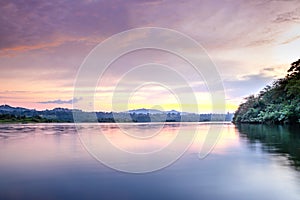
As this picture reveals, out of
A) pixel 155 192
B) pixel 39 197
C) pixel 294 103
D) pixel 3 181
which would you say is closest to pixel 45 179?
pixel 3 181

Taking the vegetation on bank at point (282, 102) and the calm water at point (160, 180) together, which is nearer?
the calm water at point (160, 180)

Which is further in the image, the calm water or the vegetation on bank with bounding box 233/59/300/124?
the vegetation on bank with bounding box 233/59/300/124

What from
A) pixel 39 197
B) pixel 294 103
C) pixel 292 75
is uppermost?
pixel 292 75

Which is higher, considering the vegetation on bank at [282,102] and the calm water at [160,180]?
the vegetation on bank at [282,102]

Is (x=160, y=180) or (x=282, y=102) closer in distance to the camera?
(x=160, y=180)

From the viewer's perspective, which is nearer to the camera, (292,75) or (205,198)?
(205,198)

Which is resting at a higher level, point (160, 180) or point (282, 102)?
point (282, 102)

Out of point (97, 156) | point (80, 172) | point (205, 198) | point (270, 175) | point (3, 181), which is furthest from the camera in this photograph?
point (97, 156)

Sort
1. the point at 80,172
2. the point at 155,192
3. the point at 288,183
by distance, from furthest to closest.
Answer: the point at 80,172
the point at 288,183
the point at 155,192

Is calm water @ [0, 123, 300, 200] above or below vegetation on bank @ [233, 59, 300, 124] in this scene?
below

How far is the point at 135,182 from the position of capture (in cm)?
706

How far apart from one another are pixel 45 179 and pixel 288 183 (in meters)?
5.65

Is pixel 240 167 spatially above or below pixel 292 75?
below

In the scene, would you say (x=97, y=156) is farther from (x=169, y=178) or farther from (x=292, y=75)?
(x=292, y=75)
